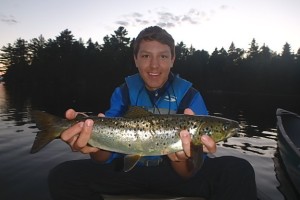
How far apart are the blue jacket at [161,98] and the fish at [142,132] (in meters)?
1.09

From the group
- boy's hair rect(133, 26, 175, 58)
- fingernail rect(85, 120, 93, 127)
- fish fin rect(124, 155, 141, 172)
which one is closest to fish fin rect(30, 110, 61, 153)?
fingernail rect(85, 120, 93, 127)

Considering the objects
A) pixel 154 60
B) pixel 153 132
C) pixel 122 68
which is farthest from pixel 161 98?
pixel 122 68

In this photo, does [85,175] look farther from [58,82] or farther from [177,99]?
[58,82]

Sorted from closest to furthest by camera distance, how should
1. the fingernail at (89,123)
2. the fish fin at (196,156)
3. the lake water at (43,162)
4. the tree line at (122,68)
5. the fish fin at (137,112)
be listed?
the fish fin at (196,156) → the fingernail at (89,123) → the fish fin at (137,112) → the lake water at (43,162) → the tree line at (122,68)

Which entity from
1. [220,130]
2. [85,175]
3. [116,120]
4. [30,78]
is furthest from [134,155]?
[30,78]

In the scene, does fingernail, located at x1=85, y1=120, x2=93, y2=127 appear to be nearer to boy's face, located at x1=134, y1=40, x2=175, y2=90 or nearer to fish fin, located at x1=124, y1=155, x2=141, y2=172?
fish fin, located at x1=124, y1=155, x2=141, y2=172

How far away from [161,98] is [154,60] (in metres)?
0.85

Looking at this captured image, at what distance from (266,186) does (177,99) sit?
5486mm

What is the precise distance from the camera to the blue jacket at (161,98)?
5605 mm

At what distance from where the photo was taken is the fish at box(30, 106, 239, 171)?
14.5ft

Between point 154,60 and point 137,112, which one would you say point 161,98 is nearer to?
point 154,60

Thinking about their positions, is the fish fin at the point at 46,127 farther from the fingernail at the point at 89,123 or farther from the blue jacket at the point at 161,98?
the blue jacket at the point at 161,98

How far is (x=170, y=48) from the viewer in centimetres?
554

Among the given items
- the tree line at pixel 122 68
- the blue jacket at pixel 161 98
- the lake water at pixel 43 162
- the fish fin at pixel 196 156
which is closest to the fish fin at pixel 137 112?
the fish fin at pixel 196 156
